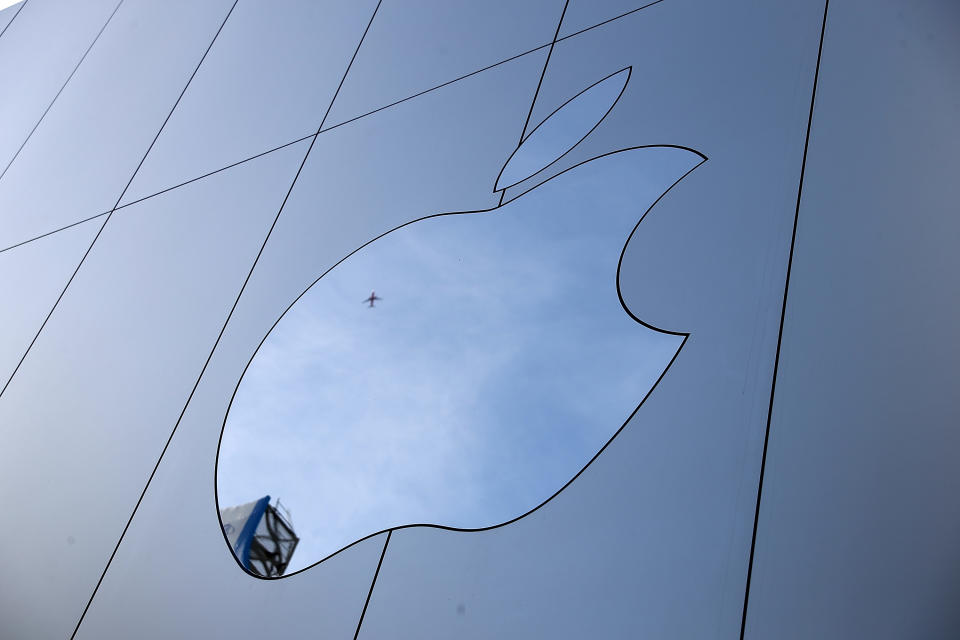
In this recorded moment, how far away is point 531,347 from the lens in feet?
6.15

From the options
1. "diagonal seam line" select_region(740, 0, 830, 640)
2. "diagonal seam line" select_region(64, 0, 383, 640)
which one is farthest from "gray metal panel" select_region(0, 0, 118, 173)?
"diagonal seam line" select_region(740, 0, 830, 640)

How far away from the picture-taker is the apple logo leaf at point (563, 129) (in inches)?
87.0

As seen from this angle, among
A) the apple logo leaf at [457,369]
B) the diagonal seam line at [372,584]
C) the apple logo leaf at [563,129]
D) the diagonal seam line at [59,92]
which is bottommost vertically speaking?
the diagonal seam line at [372,584]

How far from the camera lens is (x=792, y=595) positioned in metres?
1.18

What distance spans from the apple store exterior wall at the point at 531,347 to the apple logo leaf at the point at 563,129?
11mm

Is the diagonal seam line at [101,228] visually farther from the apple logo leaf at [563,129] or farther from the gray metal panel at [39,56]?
the apple logo leaf at [563,129]

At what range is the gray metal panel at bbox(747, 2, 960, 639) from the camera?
113 centimetres

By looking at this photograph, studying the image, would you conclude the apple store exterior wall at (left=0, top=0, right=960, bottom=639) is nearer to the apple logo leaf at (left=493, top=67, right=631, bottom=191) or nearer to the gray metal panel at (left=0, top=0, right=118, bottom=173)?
the apple logo leaf at (left=493, top=67, right=631, bottom=191)

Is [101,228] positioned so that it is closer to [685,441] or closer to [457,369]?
[457,369]

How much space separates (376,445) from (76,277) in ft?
7.30

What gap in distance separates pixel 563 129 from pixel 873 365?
1248 mm

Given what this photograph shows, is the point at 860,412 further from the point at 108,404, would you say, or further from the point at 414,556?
the point at 108,404

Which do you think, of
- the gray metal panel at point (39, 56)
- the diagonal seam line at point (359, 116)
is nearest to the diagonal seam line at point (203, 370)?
the diagonal seam line at point (359, 116)

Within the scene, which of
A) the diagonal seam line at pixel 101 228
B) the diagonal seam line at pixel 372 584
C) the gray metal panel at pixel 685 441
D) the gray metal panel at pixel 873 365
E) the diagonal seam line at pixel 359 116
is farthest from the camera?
the diagonal seam line at pixel 101 228
